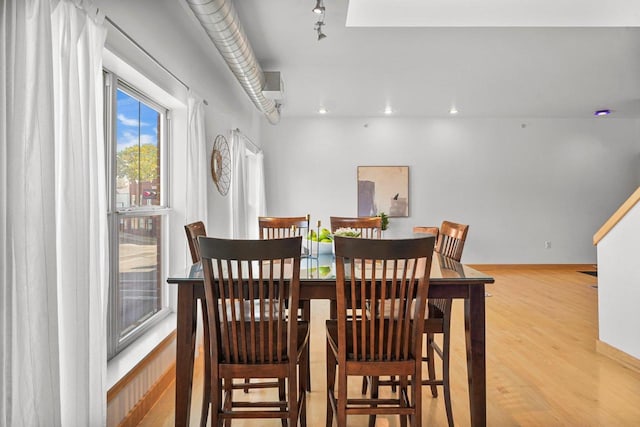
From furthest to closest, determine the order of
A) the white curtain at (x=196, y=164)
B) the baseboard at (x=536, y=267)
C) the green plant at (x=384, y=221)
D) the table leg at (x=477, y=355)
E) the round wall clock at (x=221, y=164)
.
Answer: the baseboard at (x=536, y=267), the green plant at (x=384, y=221), the round wall clock at (x=221, y=164), the white curtain at (x=196, y=164), the table leg at (x=477, y=355)

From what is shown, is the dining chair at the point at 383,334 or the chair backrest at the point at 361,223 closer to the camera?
the dining chair at the point at 383,334

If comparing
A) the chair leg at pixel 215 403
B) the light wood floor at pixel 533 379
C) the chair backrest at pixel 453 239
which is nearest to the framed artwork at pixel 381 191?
the light wood floor at pixel 533 379

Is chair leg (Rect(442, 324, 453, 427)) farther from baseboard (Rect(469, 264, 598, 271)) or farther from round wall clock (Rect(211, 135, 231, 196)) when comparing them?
baseboard (Rect(469, 264, 598, 271))

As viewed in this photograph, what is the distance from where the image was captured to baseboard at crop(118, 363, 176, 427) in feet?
6.69

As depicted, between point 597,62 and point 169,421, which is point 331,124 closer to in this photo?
point 597,62

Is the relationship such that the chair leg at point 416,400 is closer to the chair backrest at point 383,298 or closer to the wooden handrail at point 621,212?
the chair backrest at point 383,298

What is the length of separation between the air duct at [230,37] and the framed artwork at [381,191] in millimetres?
3382

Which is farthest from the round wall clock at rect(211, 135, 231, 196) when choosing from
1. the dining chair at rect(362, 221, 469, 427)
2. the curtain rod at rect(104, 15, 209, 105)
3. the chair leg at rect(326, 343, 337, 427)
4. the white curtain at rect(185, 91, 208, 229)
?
the chair leg at rect(326, 343, 337, 427)

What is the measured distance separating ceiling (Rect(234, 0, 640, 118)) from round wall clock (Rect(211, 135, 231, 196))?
984mm

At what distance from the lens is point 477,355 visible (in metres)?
1.82

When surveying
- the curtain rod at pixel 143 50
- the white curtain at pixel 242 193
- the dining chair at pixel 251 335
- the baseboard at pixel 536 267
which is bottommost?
the baseboard at pixel 536 267

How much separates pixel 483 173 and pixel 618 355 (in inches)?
181

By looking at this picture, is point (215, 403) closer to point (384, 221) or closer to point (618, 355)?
point (618, 355)

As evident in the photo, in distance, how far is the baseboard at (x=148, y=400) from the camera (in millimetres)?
2039
